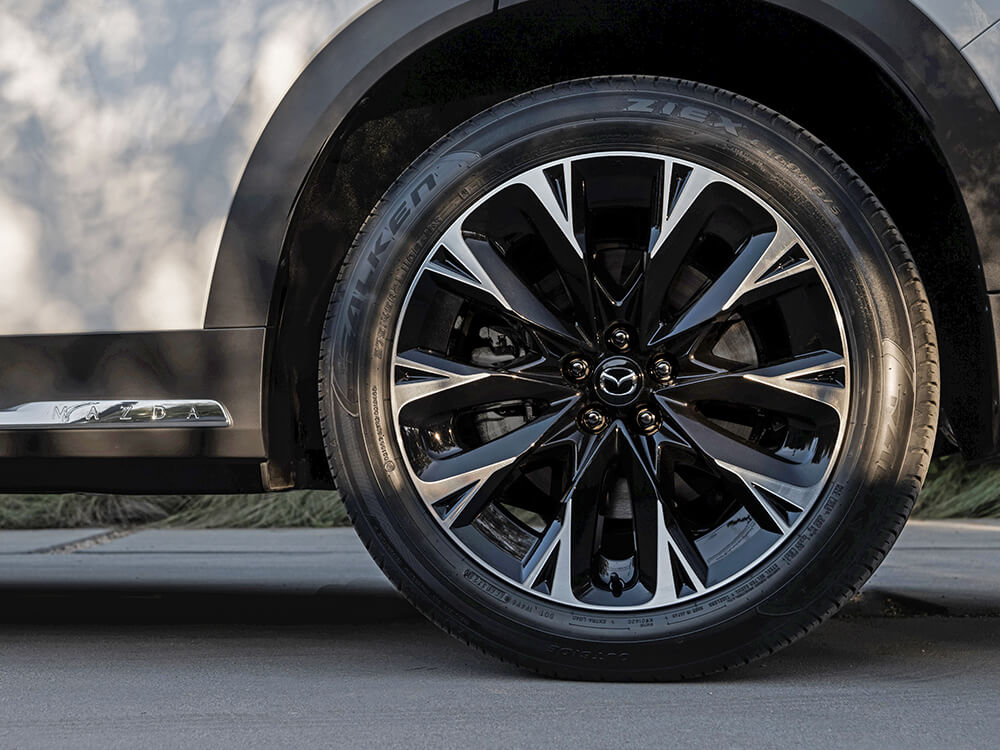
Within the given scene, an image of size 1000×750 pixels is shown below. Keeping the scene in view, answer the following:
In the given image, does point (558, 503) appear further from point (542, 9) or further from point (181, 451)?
point (542, 9)

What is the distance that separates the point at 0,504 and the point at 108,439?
15.1 ft

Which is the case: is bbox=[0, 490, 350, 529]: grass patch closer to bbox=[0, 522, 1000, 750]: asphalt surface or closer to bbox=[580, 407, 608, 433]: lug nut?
bbox=[0, 522, 1000, 750]: asphalt surface

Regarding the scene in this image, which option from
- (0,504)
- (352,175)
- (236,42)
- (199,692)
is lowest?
(199,692)

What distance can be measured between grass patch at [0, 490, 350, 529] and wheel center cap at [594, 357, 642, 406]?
14.3 feet

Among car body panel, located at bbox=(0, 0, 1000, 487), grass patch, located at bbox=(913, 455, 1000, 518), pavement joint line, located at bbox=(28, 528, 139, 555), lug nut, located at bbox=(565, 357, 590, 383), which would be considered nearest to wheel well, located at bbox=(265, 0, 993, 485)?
car body panel, located at bbox=(0, 0, 1000, 487)

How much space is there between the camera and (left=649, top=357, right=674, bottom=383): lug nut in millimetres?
1977

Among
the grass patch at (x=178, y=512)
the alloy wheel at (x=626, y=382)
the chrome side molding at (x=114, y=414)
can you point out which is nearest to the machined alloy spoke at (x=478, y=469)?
the alloy wheel at (x=626, y=382)

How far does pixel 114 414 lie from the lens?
2086mm

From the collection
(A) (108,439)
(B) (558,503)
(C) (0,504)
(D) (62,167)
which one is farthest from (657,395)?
(C) (0,504)

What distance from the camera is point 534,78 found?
2.23 metres

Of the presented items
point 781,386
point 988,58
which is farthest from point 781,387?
point 988,58

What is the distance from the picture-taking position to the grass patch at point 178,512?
6133 millimetres

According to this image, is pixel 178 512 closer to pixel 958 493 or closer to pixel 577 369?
pixel 958 493

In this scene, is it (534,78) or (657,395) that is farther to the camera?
(534,78)
